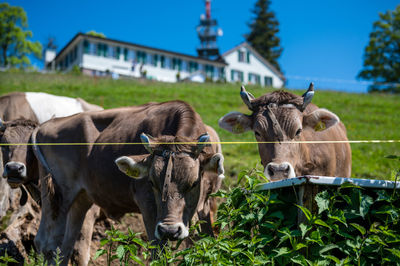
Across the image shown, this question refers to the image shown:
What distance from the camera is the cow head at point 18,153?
6582mm

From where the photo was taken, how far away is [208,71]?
5972 cm

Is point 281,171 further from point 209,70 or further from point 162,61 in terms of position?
point 209,70

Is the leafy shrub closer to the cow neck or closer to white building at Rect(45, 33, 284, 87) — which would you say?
the cow neck

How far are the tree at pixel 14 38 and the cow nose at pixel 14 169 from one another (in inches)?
2221

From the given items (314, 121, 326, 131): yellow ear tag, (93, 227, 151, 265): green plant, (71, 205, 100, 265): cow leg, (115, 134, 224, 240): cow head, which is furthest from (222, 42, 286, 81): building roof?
(93, 227, 151, 265): green plant

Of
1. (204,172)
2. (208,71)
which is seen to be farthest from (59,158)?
(208,71)

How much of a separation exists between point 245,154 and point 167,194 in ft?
29.2

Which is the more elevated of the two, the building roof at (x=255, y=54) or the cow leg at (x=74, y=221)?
the building roof at (x=255, y=54)

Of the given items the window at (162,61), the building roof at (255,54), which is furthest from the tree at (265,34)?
the window at (162,61)

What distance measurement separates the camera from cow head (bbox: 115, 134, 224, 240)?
164 inches

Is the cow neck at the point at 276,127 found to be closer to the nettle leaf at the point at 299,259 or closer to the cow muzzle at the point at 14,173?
the nettle leaf at the point at 299,259

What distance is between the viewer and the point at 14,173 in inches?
259

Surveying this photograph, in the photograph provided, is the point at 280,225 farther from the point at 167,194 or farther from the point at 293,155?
the point at 293,155

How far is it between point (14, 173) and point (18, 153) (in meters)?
0.48
